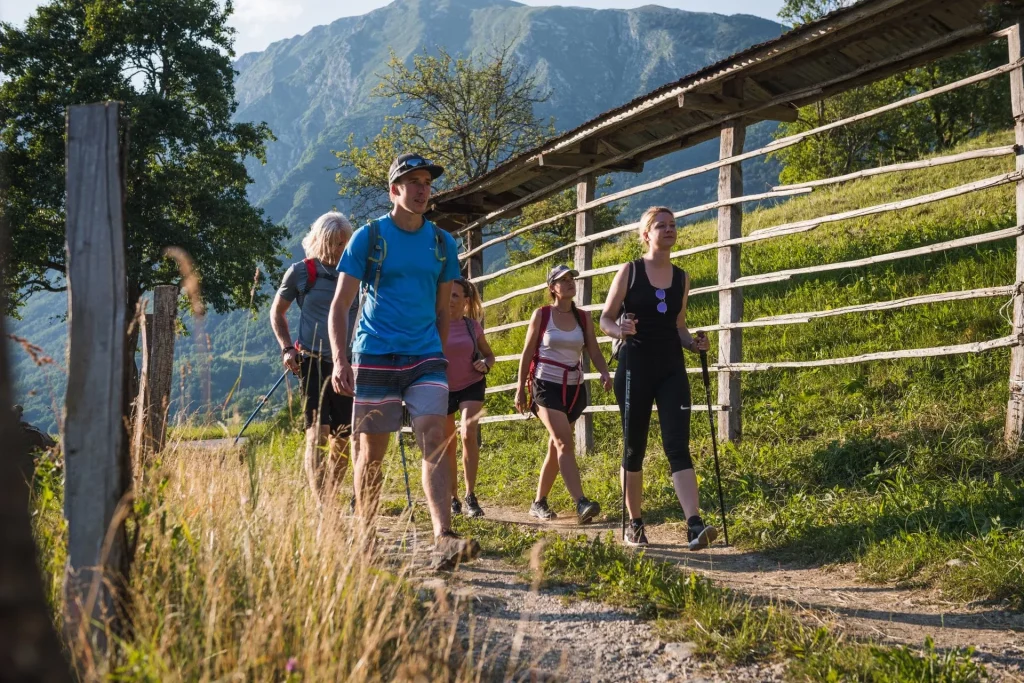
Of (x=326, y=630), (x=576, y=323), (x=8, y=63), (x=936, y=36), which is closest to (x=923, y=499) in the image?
(x=576, y=323)

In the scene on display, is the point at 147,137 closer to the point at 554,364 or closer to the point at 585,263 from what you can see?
the point at 585,263

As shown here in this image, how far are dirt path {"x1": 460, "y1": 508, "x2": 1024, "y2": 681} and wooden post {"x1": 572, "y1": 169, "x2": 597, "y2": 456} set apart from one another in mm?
3266

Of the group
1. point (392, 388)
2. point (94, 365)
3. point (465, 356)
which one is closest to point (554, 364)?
point (465, 356)

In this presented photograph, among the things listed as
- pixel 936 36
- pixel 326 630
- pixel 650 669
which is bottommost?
pixel 650 669

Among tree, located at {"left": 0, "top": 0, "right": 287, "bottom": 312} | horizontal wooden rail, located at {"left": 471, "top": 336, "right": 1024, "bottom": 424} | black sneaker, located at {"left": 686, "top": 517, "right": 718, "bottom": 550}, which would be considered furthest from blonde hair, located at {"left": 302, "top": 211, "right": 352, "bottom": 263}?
tree, located at {"left": 0, "top": 0, "right": 287, "bottom": 312}

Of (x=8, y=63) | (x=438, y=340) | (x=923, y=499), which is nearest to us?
(x=438, y=340)

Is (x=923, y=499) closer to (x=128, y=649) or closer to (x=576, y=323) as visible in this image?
(x=576, y=323)

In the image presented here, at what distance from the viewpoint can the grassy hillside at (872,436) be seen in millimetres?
4652

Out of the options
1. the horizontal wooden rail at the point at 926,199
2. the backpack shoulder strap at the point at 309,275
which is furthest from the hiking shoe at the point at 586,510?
the horizontal wooden rail at the point at 926,199

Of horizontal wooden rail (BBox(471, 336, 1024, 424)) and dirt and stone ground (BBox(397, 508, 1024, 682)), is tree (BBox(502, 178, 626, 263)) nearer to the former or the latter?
horizontal wooden rail (BBox(471, 336, 1024, 424))

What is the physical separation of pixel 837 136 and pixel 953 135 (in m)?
3.71

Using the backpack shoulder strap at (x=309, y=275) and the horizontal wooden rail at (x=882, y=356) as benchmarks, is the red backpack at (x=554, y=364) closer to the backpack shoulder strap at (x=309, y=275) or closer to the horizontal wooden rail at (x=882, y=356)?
the horizontal wooden rail at (x=882, y=356)

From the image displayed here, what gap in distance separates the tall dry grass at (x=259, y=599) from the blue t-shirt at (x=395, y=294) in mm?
922

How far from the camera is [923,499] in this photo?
16.6ft
